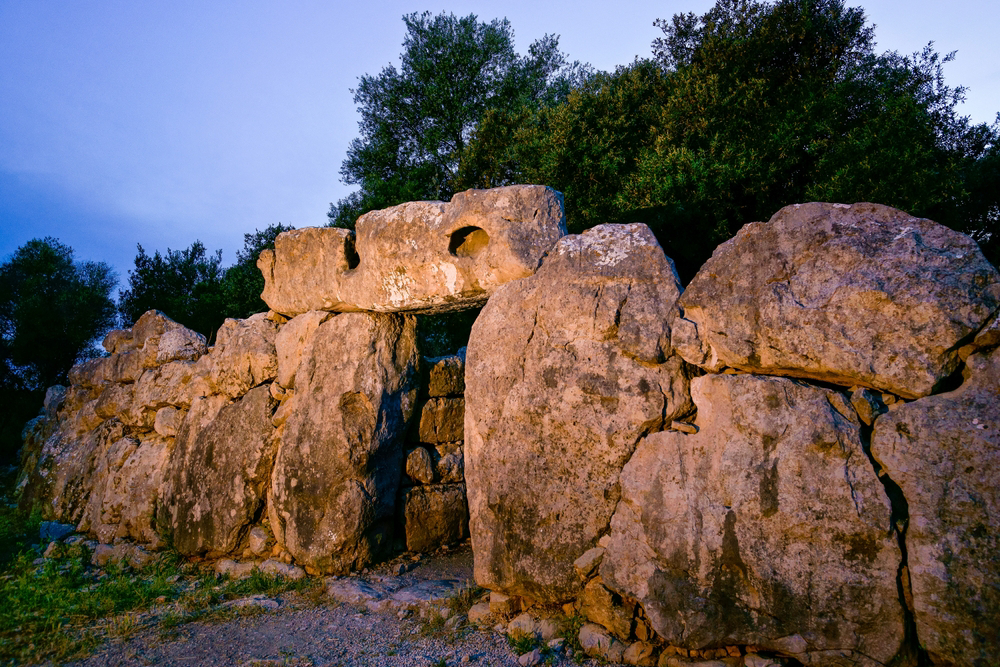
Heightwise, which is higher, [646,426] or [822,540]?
[646,426]

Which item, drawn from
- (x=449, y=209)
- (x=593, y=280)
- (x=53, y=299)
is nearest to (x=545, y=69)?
(x=449, y=209)

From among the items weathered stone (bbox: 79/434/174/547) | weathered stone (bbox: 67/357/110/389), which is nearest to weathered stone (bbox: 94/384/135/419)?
weathered stone (bbox: 67/357/110/389)

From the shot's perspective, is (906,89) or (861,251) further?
(906,89)

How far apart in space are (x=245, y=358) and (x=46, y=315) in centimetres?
1065

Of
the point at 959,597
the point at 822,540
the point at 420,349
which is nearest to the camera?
the point at 959,597

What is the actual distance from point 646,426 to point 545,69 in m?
11.1

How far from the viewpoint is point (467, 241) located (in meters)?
5.99

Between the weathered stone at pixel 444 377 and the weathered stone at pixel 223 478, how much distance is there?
1827mm

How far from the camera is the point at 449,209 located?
591 centimetres

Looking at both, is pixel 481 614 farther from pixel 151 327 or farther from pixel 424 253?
pixel 151 327

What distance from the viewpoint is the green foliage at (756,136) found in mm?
7246

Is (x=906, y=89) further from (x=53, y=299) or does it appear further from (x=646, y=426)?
(x=53, y=299)

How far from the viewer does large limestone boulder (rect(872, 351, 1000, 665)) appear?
319 centimetres

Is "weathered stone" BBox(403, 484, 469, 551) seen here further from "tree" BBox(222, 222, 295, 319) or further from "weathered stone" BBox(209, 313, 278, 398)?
"tree" BBox(222, 222, 295, 319)
